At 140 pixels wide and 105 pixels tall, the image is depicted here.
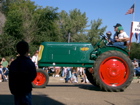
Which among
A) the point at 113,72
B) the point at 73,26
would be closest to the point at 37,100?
the point at 113,72

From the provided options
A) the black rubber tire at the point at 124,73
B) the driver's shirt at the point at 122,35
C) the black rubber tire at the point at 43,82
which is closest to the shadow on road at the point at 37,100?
the black rubber tire at the point at 43,82

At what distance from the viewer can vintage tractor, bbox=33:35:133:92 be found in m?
8.99

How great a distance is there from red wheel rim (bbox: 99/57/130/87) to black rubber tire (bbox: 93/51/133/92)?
0.15 ft

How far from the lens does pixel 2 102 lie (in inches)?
268

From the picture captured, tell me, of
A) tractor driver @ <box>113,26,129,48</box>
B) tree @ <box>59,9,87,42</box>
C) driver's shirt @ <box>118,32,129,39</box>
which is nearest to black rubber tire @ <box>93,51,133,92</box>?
tractor driver @ <box>113,26,129,48</box>

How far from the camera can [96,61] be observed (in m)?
8.95

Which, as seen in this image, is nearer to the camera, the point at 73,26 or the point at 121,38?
the point at 121,38

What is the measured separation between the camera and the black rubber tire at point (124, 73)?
351 inches

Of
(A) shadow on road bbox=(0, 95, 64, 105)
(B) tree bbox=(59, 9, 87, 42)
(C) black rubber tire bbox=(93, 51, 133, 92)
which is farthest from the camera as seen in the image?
(B) tree bbox=(59, 9, 87, 42)

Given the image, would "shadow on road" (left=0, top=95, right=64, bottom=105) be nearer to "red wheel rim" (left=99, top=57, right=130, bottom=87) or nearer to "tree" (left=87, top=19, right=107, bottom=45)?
"red wheel rim" (left=99, top=57, right=130, bottom=87)

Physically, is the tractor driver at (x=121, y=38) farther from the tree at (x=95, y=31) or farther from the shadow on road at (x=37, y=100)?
→ the tree at (x=95, y=31)

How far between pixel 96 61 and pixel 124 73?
1025 mm

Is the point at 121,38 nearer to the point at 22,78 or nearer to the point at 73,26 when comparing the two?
the point at 22,78

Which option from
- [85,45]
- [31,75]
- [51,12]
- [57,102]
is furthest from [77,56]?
[51,12]
